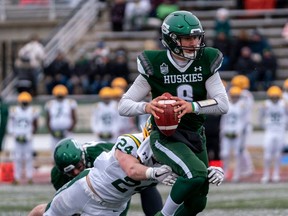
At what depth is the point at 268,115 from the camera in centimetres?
1516

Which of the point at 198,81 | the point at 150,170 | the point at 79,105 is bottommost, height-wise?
the point at 79,105

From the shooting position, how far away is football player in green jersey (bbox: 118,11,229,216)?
621 centimetres

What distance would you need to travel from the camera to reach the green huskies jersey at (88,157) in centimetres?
716

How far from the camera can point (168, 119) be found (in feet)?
20.1

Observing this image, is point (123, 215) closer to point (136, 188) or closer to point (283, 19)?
point (136, 188)

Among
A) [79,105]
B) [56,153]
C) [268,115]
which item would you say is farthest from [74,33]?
[56,153]

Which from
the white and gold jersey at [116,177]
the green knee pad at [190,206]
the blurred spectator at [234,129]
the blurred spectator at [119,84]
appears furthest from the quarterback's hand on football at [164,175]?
the blurred spectator at [119,84]

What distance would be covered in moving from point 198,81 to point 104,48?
40.4ft

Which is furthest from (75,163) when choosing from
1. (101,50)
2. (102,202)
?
(101,50)

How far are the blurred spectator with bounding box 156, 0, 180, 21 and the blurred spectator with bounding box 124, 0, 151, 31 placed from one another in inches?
14.8

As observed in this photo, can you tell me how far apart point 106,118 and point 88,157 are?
841cm

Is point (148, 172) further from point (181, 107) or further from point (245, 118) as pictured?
point (245, 118)

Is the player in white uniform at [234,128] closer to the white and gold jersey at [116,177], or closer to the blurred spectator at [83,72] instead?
the blurred spectator at [83,72]

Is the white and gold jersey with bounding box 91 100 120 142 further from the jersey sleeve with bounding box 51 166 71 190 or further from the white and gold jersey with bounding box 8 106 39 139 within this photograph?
the jersey sleeve with bounding box 51 166 71 190
